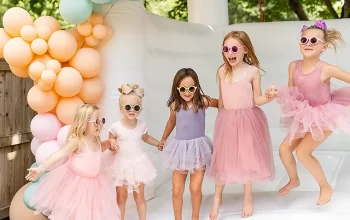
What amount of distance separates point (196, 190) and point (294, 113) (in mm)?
690

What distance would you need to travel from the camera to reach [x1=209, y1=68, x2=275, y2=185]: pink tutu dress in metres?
2.83

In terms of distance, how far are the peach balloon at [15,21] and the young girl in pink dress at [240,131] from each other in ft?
3.79

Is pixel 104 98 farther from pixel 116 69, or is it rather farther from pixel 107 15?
pixel 107 15

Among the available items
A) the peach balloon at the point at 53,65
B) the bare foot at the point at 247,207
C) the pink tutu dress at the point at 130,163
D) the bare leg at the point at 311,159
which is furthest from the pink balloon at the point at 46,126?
the bare leg at the point at 311,159

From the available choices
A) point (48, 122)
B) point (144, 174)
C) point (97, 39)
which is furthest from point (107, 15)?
point (144, 174)

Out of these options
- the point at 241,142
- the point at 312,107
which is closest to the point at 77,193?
the point at 241,142

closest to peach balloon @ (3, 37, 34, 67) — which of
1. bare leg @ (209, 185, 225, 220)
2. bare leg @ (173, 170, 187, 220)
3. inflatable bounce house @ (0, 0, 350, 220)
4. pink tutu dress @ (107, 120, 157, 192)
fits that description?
inflatable bounce house @ (0, 0, 350, 220)

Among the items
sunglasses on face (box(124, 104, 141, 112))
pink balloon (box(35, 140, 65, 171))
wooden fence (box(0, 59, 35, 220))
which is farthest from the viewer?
wooden fence (box(0, 59, 35, 220))

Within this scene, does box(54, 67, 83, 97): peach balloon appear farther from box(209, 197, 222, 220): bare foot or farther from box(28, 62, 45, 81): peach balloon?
box(209, 197, 222, 220): bare foot

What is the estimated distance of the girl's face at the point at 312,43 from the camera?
2.83m

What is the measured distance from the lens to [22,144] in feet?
13.4

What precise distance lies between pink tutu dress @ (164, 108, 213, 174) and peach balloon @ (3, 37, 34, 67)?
0.91 m

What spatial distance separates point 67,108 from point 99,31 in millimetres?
488

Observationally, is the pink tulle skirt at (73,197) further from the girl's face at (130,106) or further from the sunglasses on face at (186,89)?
the sunglasses on face at (186,89)
